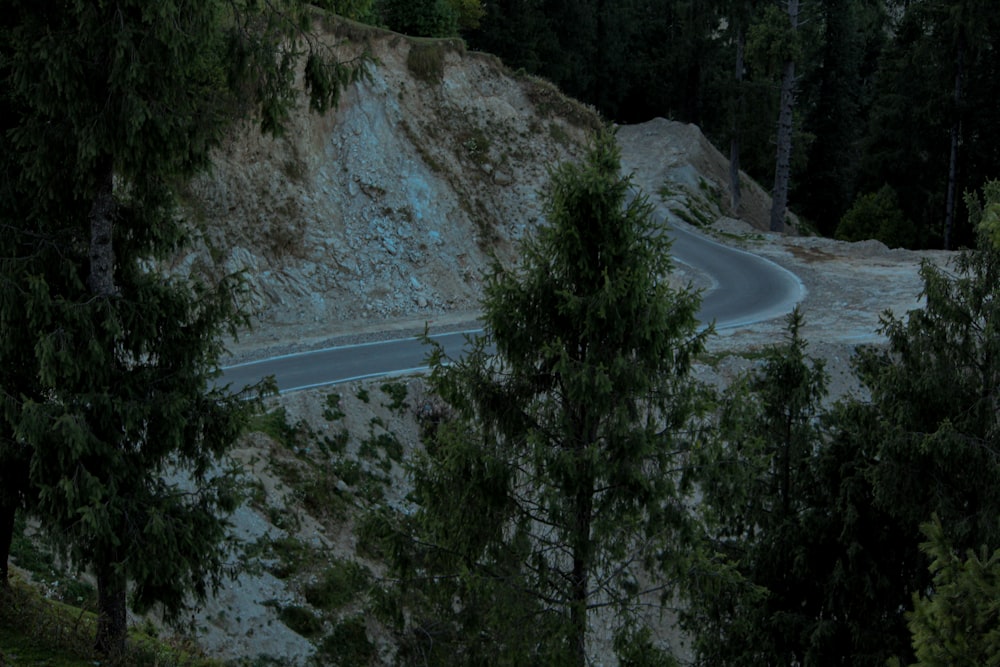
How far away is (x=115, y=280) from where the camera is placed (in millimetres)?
9930

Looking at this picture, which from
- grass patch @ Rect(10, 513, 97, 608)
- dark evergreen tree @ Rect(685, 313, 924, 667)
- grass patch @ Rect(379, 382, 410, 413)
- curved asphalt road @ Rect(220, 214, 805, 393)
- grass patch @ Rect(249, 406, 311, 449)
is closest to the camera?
grass patch @ Rect(10, 513, 97, 608)

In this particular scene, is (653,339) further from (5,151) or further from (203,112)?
(5,151)

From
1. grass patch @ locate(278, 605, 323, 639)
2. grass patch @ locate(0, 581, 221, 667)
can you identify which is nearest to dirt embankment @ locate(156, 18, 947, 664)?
grass patch @ locate(278, 605, 323, 639)

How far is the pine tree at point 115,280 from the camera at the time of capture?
8828 mm

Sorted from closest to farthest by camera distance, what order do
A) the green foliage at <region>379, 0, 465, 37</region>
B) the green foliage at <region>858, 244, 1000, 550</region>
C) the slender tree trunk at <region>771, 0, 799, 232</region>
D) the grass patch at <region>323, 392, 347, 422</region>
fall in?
1. the green foliage at <region>858, 244, 1000, 550</region>
2. the grass patch at <region>323, 392, 347, 422</region>
3. the green foliage at <region>379, 0, 465, 37</region>
4. the slender tree trunk at <region>771, 0, 799, 232</region>

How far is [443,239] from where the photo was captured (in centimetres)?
2730

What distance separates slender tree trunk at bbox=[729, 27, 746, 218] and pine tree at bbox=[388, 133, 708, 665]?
3239 centimetres

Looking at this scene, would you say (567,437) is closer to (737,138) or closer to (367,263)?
(367,263)

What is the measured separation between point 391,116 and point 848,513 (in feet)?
64.5

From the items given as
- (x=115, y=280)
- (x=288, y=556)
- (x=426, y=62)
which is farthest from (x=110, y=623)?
(x=426, y=62)

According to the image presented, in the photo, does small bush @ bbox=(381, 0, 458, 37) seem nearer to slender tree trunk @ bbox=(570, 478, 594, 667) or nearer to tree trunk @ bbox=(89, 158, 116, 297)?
tree trunk @ bbox=(89, 158, 116, 297)

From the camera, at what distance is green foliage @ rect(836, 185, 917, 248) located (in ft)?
128

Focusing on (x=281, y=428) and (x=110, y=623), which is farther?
(x=281, y=428)

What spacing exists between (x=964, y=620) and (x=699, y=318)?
1898 cm
